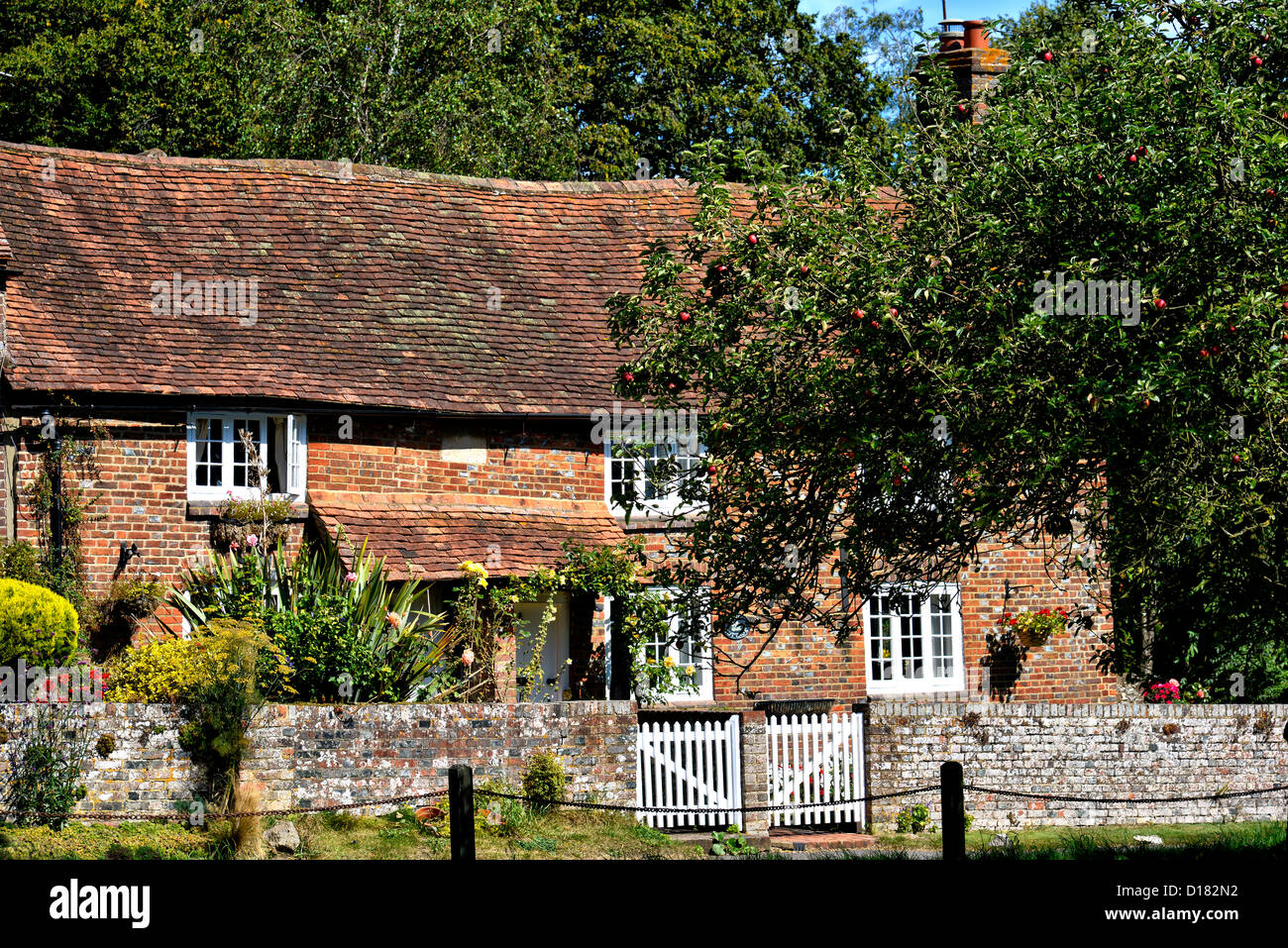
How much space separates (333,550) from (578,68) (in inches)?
783

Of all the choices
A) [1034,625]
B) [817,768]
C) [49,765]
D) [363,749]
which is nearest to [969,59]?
[1034,625]

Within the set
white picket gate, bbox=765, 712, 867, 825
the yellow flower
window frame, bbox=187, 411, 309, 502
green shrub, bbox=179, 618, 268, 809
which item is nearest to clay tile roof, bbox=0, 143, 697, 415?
window frame, bbox=187, 411, 309, 502

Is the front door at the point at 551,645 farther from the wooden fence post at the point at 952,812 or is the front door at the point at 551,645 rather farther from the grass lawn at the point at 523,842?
the wooden fence post at the point at 952,812

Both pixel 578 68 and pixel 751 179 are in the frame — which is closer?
pixel 751 179

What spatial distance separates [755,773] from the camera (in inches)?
626

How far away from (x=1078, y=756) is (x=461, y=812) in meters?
8.36

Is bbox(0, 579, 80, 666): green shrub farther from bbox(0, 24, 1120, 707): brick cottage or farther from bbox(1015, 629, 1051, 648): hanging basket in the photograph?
bbox(1015, 629, 1051, 648): hanging basket

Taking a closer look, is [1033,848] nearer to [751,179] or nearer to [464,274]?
[751,179]

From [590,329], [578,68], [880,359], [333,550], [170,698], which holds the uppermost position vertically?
[578,68]

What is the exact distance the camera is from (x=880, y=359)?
12852 millimetres

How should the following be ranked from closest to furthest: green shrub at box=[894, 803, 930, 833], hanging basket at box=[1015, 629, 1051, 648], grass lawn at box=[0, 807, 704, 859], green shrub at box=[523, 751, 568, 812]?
1. grass lawn at box=[0, 807, 704, 859]
2. green shrub at box=[523, 751, 568, 812]
3. green shrub at box=[894, 803, 930, 833]
4. hanging basket at box=[1015, 629, 1051, 648]

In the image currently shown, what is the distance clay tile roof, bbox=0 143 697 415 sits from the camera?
19.8 meters

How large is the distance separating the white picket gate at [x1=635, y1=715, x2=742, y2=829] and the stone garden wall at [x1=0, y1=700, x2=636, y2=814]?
226mm
